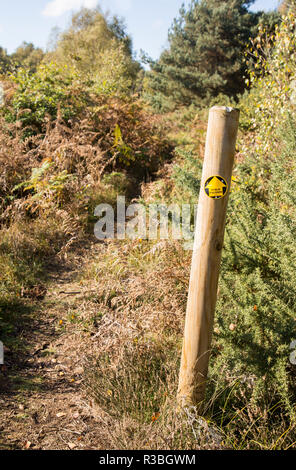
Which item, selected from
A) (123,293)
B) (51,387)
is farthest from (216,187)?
(123,293)

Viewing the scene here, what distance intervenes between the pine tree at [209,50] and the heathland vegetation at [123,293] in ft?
15.0

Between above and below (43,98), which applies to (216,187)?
below

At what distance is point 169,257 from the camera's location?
414 cm

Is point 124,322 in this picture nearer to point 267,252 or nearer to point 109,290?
point 109,290

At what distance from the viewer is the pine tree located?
11.8 m

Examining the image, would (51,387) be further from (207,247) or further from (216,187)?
(216,187)

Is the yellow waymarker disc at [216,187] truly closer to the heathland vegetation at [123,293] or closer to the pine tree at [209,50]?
the heathland vegetation at [123,293]

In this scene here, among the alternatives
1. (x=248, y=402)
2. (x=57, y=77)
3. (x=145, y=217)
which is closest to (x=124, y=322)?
(x=248, y=402)

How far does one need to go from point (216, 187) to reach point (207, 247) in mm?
343

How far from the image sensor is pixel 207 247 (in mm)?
2039

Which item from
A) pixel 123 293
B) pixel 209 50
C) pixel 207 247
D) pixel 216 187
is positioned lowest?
pixel 123 293

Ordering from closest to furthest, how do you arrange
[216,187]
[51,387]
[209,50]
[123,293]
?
1. [216,187]
2. [51,387]
3. [123,293]
4. [209,50]
